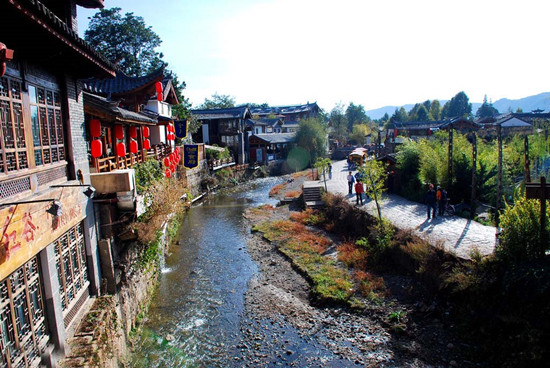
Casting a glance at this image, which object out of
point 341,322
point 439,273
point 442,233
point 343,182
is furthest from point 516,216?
point 343,182

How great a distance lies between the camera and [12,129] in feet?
22.2

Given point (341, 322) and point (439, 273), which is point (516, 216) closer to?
point (439, 273)

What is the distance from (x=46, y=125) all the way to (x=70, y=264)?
3343 millimetres

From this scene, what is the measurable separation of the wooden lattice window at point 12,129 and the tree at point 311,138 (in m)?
52.3

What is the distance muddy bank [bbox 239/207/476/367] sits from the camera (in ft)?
36.2

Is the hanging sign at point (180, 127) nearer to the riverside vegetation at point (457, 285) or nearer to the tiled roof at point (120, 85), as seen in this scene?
the tiled roof at point (120, 85)

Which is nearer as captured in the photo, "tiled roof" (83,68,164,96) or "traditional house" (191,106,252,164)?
"tiled roof" (83,68,164,96)

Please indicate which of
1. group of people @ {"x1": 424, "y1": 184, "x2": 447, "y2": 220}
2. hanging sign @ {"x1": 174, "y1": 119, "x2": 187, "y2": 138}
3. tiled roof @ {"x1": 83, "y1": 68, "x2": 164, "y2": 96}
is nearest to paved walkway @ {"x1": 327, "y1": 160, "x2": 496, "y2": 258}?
group of people @ {"x1": 424, "y1": 184, "x2": 447, "y2": 220}

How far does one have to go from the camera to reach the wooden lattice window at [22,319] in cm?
607

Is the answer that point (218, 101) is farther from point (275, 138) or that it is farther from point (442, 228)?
point (442, 228)

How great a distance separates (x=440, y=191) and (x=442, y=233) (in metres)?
3.89

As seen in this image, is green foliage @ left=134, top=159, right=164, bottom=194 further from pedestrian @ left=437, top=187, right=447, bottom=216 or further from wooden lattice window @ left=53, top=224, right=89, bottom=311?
pedestrian @ left=437, top=187, right=447, bottom=216

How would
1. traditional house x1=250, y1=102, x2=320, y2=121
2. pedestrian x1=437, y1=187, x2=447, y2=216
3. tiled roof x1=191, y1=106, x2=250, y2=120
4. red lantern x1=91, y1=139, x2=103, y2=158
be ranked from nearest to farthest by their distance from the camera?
red lantern x1=91, y1=139, x2=103, y2=158 → pedestrian x1=437, y1=187, x2=447, y2=216 → tiled roof x1=191, y1=106, x2=250, y2=120 → traditional house x1=250, y1=102, x2=320, y2=121

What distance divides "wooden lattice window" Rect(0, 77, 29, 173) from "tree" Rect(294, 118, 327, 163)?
5225cm
